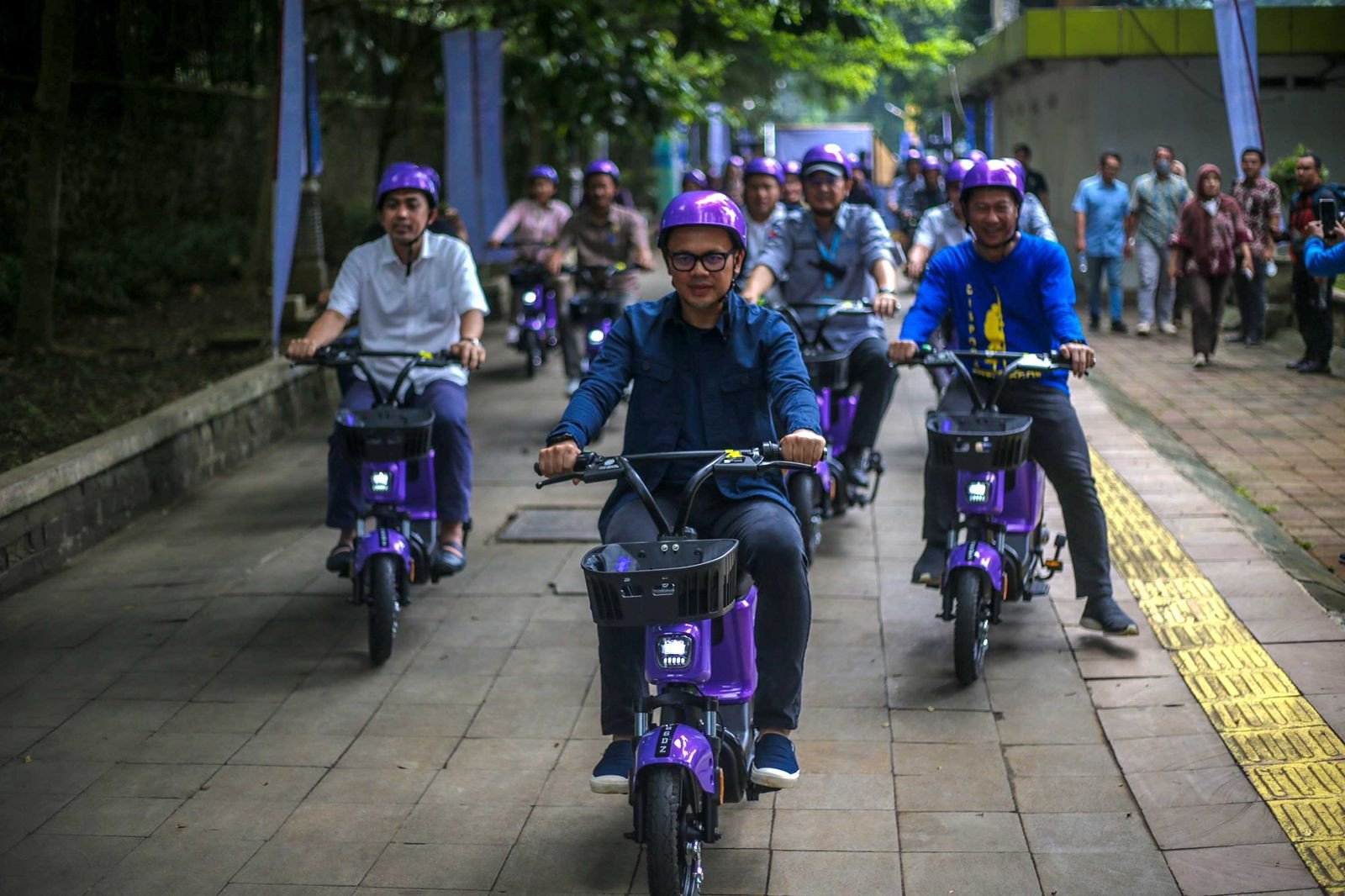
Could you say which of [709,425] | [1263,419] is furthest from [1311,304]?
[709,425]

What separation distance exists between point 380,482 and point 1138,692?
9.77 feet

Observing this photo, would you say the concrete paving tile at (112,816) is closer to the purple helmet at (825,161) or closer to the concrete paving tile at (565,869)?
the concrete paving tile at (565,869)

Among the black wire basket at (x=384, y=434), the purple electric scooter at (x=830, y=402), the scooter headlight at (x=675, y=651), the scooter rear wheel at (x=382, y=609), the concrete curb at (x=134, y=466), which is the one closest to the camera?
the scooter headlight at (x=675, y=651)

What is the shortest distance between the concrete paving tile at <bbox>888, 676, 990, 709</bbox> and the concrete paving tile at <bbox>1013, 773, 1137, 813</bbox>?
0.67 m

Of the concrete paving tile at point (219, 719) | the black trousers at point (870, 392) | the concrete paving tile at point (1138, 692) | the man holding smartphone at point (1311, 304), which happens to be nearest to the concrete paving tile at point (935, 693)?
the concrete paving tile at point (1138, 692)

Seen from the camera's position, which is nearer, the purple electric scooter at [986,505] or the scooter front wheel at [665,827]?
the scooter front wheel at [665,827]

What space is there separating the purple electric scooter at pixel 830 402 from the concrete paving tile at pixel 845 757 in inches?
81.8

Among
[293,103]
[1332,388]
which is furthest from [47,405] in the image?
[1332,388]

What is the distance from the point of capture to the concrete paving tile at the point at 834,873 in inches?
155

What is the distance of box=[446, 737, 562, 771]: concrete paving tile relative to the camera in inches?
191

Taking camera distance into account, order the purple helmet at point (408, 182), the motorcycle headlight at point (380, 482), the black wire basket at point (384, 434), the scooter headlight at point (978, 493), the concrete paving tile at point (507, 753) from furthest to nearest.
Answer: the purple helmet at point (408, 182) < the motorcycle headlight at point (380, 482) < the black wire basket at point (384, 434) < the scooter headlight at point (978, 493) < the concrete paving tile at point (507, 753)

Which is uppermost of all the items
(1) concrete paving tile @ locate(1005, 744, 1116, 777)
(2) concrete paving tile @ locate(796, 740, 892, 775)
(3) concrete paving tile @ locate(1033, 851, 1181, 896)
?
(1) concrete paving tile @ locate(1005, 744, 1116, 777)

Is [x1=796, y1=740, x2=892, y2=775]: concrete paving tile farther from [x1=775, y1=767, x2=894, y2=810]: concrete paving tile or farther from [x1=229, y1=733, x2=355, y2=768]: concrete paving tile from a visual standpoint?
[x1=229, y1=733, x2=355, y2=768]: concrete paving tile

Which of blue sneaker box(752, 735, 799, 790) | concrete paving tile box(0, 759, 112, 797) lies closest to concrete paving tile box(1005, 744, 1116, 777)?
blue sneaker box(752, 735, 799, 790)
